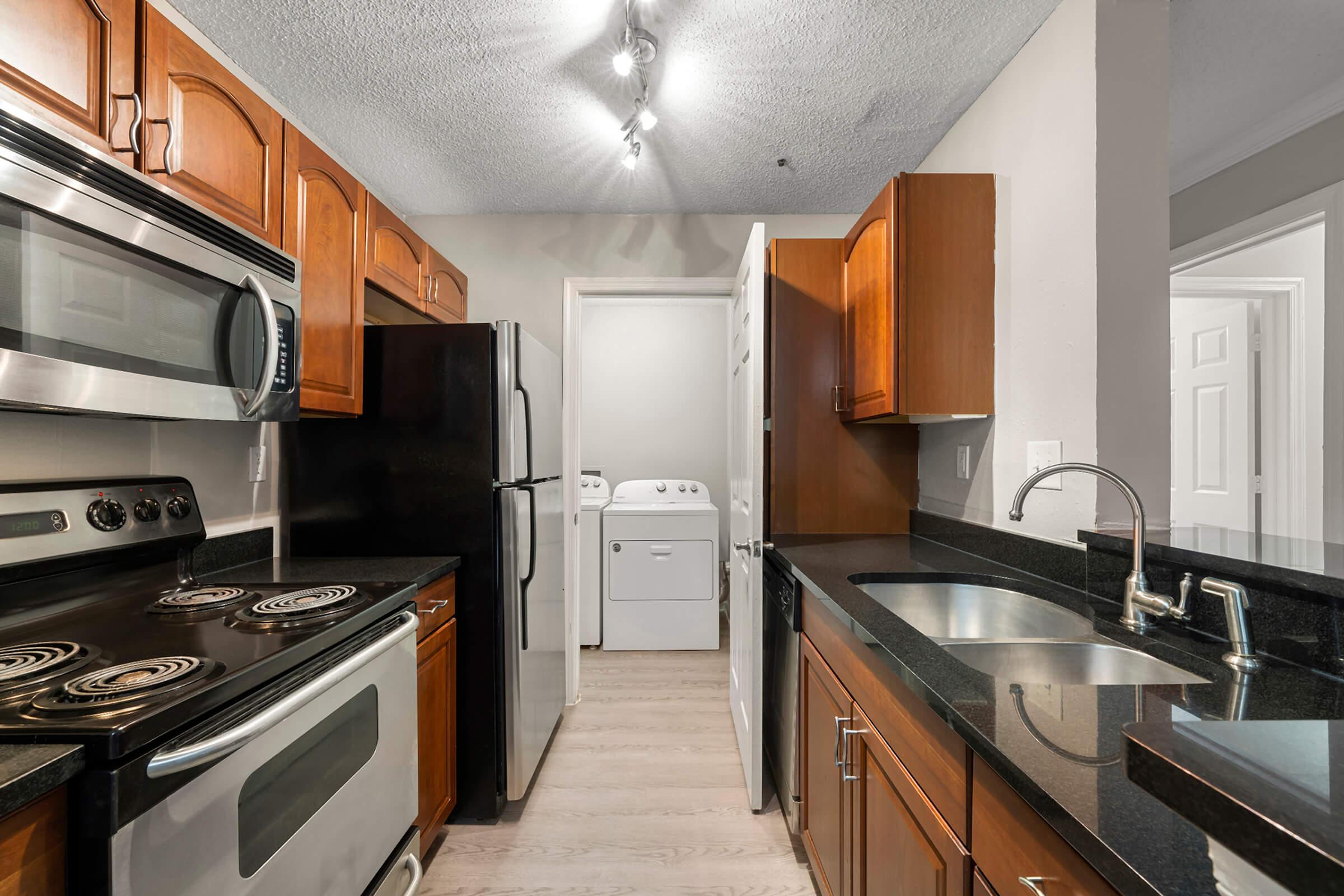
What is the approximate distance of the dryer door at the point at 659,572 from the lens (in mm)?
3387

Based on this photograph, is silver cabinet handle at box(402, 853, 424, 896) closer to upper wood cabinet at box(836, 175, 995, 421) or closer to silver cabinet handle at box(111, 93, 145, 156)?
silver cabinet handle at box(111, 93, 145, 156)

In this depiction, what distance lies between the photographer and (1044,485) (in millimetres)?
1521

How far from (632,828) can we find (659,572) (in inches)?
64.1

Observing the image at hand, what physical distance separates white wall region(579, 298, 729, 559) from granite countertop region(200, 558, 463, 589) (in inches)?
102

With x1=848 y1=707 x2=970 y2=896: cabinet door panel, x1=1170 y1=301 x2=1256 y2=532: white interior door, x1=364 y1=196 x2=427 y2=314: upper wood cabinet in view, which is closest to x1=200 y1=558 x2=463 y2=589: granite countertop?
x1=364 y1=196 x2=427 y2=314: upper wood cabinet

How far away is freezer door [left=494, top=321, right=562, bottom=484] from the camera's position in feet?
6.02

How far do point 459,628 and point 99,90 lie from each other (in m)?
1.49

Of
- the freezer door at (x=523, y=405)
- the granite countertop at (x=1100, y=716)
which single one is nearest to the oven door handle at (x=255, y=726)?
the freezer door at (x=523, y=405)

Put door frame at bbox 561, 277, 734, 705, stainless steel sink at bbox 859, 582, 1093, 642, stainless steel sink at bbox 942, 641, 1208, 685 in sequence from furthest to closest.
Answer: door frame at bbox 561, 277, 734, 705 < stainless steel sink at bbox 859, 582, 1093, 642 < stainless steel sink at bbox 942, 641, 1208, 685

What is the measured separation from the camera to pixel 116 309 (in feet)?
3.15

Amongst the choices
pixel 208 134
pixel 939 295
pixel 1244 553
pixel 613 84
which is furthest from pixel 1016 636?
pixel 208 134

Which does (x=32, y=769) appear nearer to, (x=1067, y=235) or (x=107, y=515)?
(x=107, y=515)

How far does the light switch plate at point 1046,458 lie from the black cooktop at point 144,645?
1639 mm

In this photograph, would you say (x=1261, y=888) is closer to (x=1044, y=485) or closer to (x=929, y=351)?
(x=1044, y=485)
